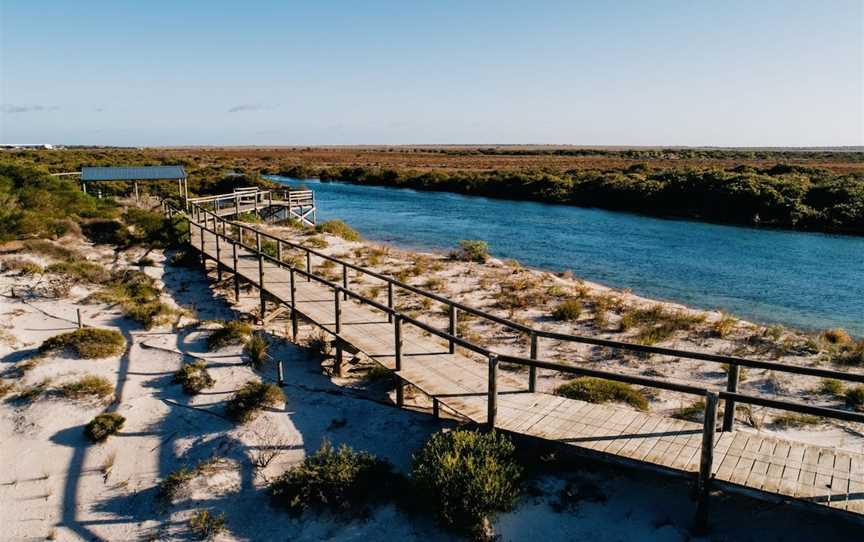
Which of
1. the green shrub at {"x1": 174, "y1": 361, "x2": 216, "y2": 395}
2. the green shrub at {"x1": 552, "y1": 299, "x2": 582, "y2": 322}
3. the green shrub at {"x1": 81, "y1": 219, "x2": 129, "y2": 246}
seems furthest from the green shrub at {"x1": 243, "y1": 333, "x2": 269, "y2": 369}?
the green shrub at {"x1": 81, "y1": 219, "x2": 129, "y2": 246}

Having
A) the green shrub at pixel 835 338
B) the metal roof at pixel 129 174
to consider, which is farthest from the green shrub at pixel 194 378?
the metal roof at pixel 129 174

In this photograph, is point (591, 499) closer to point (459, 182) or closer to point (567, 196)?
point (567, 196)

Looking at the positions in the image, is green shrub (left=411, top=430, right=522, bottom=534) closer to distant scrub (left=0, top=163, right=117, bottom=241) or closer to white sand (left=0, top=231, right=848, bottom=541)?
white sand (left=0, top=231, right=848, bottom=541)

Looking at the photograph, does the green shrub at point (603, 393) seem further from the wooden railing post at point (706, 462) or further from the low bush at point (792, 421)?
the wooden railing post at point (706, 462)

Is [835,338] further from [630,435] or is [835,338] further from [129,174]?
[129,174]

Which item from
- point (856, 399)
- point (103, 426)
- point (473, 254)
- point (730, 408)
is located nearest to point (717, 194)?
point (473, 254)

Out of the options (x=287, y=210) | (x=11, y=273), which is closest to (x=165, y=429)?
(x=11, y=273)

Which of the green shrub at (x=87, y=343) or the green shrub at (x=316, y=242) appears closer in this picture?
the green shrub at (x=87, y=343)
